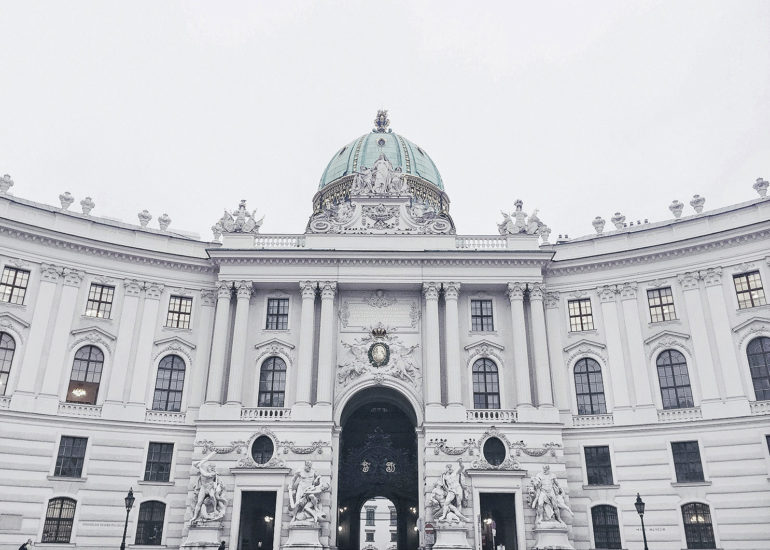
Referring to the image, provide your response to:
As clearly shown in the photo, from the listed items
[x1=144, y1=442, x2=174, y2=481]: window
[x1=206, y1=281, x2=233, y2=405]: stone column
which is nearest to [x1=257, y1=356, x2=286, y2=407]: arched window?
[x1=206, y1=281, x2=233, y2=405]: stone column

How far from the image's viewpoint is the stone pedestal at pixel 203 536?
32.1 metres

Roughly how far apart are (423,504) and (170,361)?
1786cm

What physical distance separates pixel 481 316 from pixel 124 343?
73.9 ft

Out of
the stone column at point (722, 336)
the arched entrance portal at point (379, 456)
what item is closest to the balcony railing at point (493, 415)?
the arched entrance portal at point (379, 456)

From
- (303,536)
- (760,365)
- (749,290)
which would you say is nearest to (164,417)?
(303,536)

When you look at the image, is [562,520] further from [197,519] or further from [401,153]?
[401,153]

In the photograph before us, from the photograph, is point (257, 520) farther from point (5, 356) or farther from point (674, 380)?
point (674, 380)

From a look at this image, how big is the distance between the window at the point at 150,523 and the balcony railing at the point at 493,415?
18.6m

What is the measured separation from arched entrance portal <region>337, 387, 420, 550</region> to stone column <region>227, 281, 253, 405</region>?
705 centimetres

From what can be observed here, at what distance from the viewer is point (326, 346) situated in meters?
37.4

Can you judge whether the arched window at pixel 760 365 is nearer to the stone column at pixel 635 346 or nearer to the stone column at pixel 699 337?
the stone column at pixel 699 337

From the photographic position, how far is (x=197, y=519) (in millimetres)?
32562

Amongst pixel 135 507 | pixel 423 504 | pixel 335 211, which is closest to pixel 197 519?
pixel 135 507

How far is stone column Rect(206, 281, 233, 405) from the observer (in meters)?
36.3
